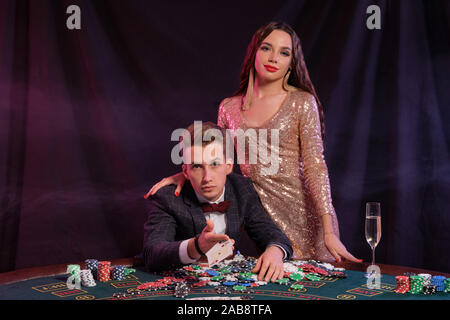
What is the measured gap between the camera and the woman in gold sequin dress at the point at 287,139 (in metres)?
2.91

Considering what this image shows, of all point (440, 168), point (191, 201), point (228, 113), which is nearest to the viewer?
point (191, 201)

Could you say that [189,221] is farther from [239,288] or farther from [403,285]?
[403,285]

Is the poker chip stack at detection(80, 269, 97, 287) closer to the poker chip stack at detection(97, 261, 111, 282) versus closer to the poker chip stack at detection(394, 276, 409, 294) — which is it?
the poker chip stack at detection(97, 261, 111, 282)

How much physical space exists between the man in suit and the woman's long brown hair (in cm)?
67

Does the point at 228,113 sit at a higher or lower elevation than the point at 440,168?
higher

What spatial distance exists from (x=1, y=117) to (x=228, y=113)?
1.51 metres

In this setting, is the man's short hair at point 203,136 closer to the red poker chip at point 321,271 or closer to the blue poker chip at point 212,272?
the blue poker chip at point 212,272

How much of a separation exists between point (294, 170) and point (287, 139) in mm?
183

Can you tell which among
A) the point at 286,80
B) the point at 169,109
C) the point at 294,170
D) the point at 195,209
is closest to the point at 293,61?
the point at 286,80

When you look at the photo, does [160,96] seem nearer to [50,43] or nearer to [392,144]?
[50,43]

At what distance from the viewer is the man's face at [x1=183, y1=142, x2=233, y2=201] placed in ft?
7.93

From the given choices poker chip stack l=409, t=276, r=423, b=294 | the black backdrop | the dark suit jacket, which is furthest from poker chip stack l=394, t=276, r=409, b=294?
the black backdrop

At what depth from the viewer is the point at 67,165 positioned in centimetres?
366
